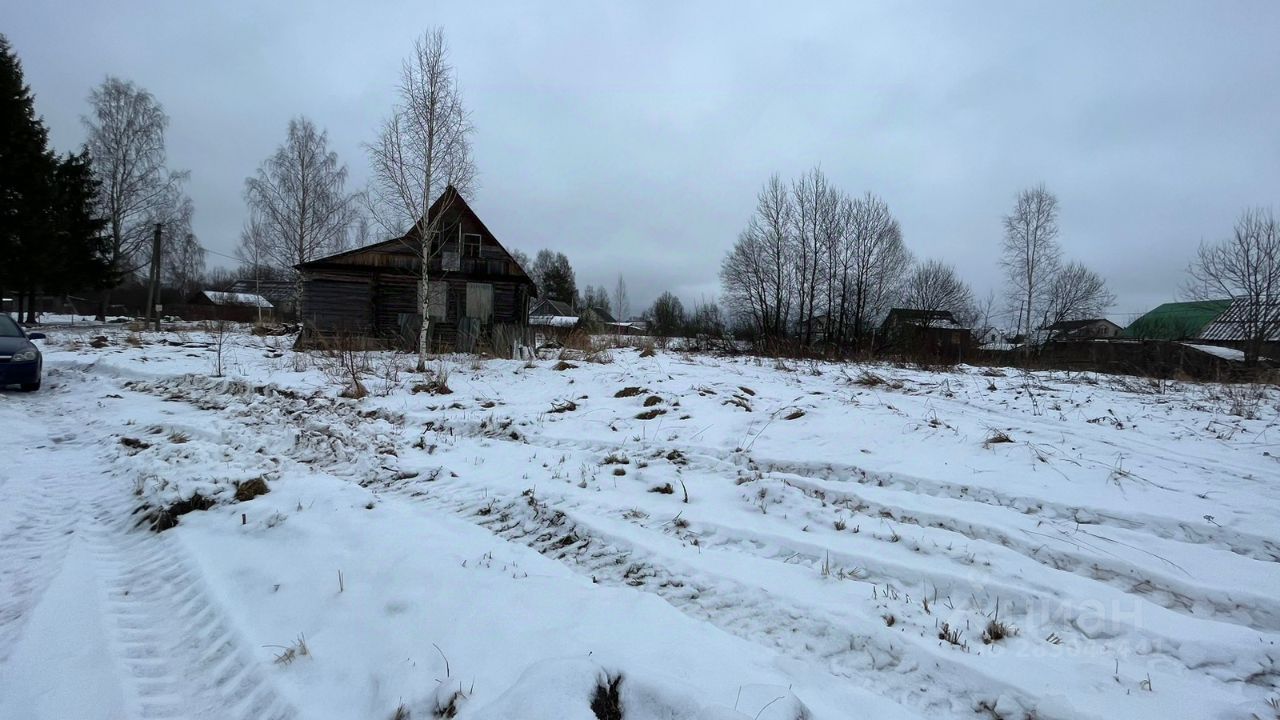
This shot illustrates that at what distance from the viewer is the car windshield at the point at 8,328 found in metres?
10.2

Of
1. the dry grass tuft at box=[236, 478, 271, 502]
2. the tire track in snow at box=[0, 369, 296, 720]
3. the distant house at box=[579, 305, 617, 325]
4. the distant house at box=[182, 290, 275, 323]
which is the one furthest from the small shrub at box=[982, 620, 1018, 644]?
the distant house at box=[182, 290, 275, 323]

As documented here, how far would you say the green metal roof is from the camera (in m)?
36.4

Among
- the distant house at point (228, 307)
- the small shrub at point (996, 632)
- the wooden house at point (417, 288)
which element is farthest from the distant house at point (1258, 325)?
the distant house at point (228, 307)

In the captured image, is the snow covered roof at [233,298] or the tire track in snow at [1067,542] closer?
the tire track in snow at [1067,542]

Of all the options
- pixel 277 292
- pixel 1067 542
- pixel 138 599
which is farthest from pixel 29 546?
pixel 277 292

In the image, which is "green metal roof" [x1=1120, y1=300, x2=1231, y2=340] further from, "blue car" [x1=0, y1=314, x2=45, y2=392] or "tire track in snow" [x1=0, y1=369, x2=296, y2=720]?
"blue car" [x1=0, y1=314, x2=45, y2=392]

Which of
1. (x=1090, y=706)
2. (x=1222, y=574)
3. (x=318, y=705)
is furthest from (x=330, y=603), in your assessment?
(x=1222, y=574)

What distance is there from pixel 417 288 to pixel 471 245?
9.47 feet

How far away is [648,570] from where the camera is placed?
346 cm

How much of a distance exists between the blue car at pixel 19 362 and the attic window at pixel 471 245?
14113 millimetres

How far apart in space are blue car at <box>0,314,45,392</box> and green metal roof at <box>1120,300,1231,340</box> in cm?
4962

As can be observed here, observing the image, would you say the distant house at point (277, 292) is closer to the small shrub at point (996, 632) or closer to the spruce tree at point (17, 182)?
the spruce tree at point (17, 182)

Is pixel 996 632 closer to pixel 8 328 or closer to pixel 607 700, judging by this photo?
pixel 607 700

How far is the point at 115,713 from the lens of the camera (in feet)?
7.07
